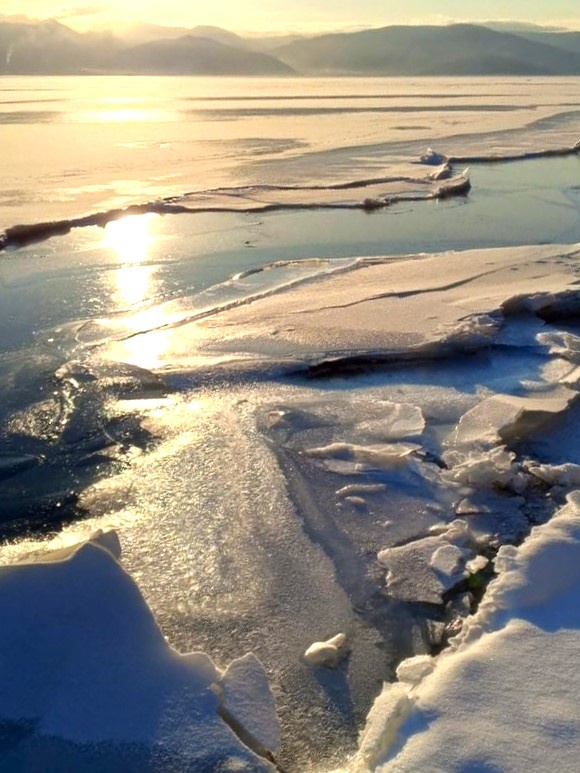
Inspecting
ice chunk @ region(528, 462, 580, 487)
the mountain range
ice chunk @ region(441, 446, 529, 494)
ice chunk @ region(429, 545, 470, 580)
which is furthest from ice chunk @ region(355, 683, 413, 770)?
the mountain range

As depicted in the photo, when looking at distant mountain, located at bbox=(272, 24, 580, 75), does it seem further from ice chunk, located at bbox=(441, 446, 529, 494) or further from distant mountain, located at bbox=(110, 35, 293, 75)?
ice chunk, located at bbox=(441, 446, 529, 494)

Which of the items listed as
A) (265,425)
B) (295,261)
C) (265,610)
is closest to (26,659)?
(265,610)

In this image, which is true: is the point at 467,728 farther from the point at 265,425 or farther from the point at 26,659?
the point at 265,425

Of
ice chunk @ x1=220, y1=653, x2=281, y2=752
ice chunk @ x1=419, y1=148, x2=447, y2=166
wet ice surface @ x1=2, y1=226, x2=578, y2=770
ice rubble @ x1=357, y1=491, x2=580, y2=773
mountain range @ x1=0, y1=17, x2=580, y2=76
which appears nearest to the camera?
ice rubble @ x1=357, y1=491, x2=580, y2=773

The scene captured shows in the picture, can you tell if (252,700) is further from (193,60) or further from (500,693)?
(193,60)

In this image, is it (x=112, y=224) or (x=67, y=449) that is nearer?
(x=67, y=449)

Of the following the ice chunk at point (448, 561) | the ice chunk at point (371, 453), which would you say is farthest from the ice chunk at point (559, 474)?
the ice chunk at point (448, 561)
